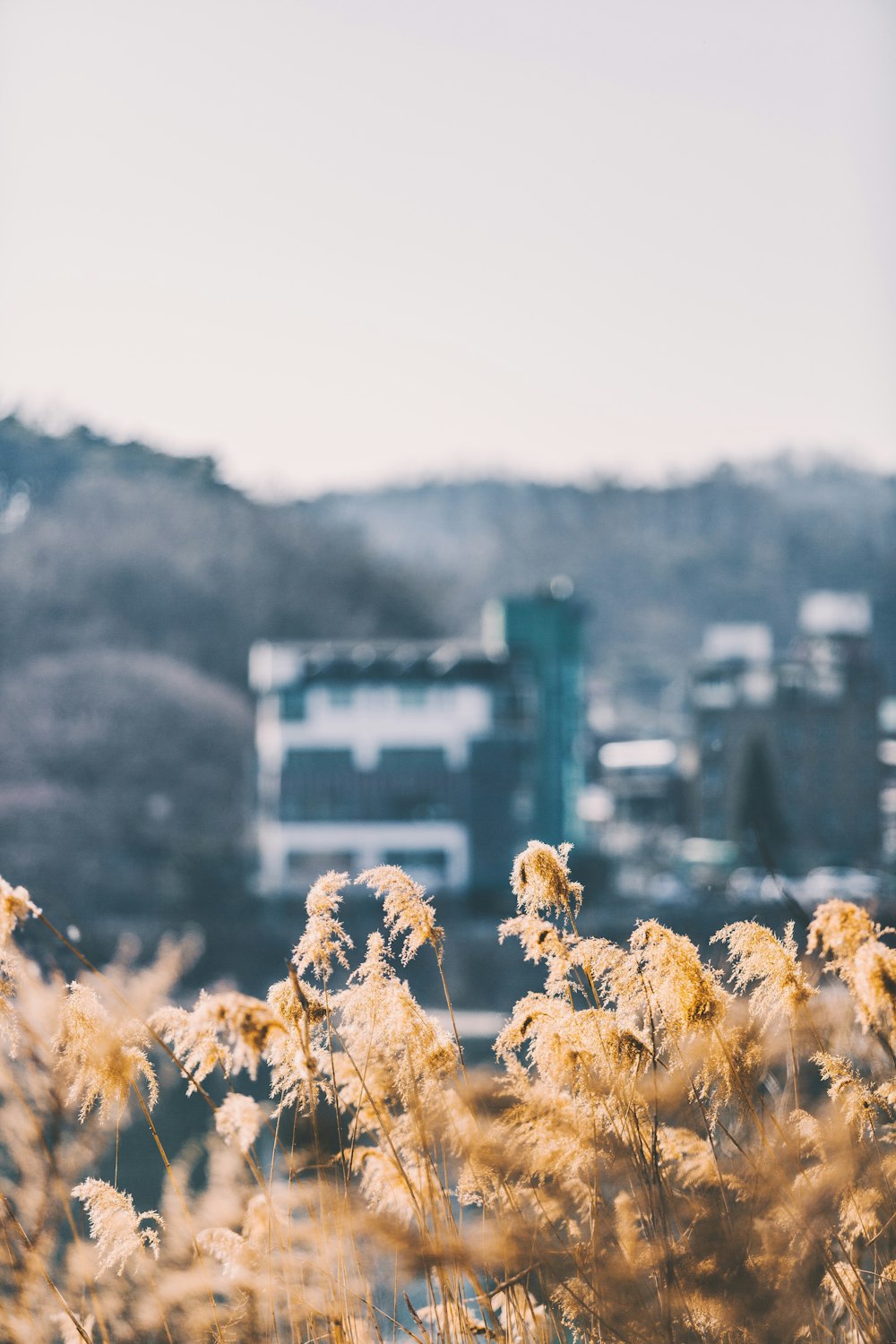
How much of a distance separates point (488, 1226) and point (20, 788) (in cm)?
1742

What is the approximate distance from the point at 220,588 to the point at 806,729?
1013 cm

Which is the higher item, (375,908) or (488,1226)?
(488,1226)

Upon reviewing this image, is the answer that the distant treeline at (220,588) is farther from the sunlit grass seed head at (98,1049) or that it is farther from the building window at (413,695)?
the sunlit grass seed head at (98,1049)

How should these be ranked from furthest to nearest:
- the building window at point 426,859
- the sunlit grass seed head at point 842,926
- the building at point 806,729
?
the building at point 806,729, the building window at point 426,859, the sunlit grass seed head at point 842,926

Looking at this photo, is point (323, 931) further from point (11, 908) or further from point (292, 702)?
point (292, 702)

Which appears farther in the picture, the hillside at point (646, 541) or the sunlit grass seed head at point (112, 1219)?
the hillside at point (646, 541)

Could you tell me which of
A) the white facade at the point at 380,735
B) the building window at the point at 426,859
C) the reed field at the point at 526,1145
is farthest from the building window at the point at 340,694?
the reed field at the point at 526,1145

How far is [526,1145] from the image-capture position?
1432 millimetres

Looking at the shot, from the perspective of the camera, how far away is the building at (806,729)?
18391mm

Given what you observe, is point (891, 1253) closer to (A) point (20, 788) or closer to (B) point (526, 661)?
(B) point (526, 661)

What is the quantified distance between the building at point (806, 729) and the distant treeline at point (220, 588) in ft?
14.5

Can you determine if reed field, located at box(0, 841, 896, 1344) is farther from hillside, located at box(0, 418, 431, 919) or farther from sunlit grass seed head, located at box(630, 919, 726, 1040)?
hillside, located at box(0, 418, 431, 919)

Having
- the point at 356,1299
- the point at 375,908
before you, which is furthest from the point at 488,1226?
the point at 375,908

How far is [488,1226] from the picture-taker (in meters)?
1.49
